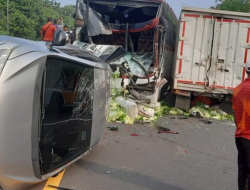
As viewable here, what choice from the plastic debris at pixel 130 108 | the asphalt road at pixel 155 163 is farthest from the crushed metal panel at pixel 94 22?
the asphalt road at pixel 155 163

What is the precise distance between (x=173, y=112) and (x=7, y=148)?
24.1ft

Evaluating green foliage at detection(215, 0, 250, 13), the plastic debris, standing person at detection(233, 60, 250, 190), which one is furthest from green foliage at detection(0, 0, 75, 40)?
standing person at detection(233, 60, 250, 190)

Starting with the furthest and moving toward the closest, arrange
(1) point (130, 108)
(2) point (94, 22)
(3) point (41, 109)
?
(2) point (94, 22) → (1) point (130, 108) → (3) point (41, 109)

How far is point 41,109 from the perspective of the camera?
10.2 ft

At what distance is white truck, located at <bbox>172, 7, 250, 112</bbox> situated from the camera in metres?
9.27

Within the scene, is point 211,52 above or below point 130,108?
above

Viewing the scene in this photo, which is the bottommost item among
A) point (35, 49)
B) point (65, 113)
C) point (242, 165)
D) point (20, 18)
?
point (242, 165)

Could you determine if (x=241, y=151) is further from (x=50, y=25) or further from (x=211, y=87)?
(x=50, y=25)

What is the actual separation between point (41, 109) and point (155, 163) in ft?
8.21

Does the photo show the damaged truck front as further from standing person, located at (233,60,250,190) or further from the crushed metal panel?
standing person, located at (233,60,250,190)

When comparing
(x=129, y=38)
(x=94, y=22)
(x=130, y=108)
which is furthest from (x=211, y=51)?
(x=94, y=22)

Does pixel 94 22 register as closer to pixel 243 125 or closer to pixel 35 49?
pixel 35 49

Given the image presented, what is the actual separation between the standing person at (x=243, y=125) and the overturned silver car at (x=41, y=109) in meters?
1.76

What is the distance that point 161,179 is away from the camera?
4.45 meters
